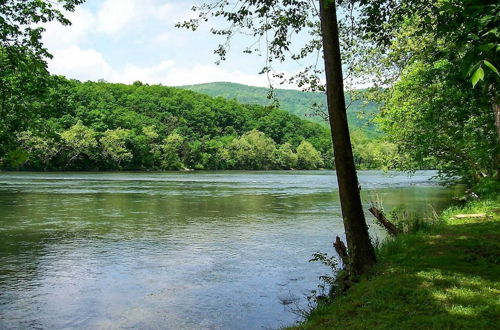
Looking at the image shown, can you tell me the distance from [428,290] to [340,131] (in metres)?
3.43

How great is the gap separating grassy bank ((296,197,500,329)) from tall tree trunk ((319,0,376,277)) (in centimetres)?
111

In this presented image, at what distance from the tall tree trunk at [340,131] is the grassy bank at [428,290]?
3.64 ft

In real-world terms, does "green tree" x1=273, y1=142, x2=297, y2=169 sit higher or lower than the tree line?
lower

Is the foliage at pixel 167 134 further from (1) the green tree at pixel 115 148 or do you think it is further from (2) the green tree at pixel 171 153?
(1) the green tree at pixel 115 148

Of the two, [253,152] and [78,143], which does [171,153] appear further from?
[78,143]

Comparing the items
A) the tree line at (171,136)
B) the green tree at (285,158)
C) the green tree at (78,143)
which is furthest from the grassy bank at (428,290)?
the green tree at (285,158)

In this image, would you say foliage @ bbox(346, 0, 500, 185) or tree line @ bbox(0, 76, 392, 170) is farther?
tree line @ bbox(0, 76, 392, 170)

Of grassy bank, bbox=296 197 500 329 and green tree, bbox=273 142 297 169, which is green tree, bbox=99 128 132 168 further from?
grassy bank, bbox=296 197 500 329

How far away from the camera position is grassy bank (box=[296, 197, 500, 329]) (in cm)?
632

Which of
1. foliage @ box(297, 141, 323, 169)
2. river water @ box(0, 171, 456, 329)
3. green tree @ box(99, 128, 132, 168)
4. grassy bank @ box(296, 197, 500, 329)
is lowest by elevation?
river water @ box(0, 171, 456, 329)

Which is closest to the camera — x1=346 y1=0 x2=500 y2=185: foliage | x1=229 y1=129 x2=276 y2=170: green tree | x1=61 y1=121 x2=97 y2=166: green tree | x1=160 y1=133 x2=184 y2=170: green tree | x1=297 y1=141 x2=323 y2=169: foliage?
x1=346 y1=0 x2=500 y2=185: foliage

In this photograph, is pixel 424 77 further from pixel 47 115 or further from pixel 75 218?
pixel 75 218

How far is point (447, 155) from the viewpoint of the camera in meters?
26.3

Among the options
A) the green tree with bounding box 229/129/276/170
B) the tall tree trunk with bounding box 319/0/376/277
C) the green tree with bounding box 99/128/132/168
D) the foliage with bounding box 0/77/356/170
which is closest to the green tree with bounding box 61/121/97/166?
the foliage with bounding box 0/77/356/170
